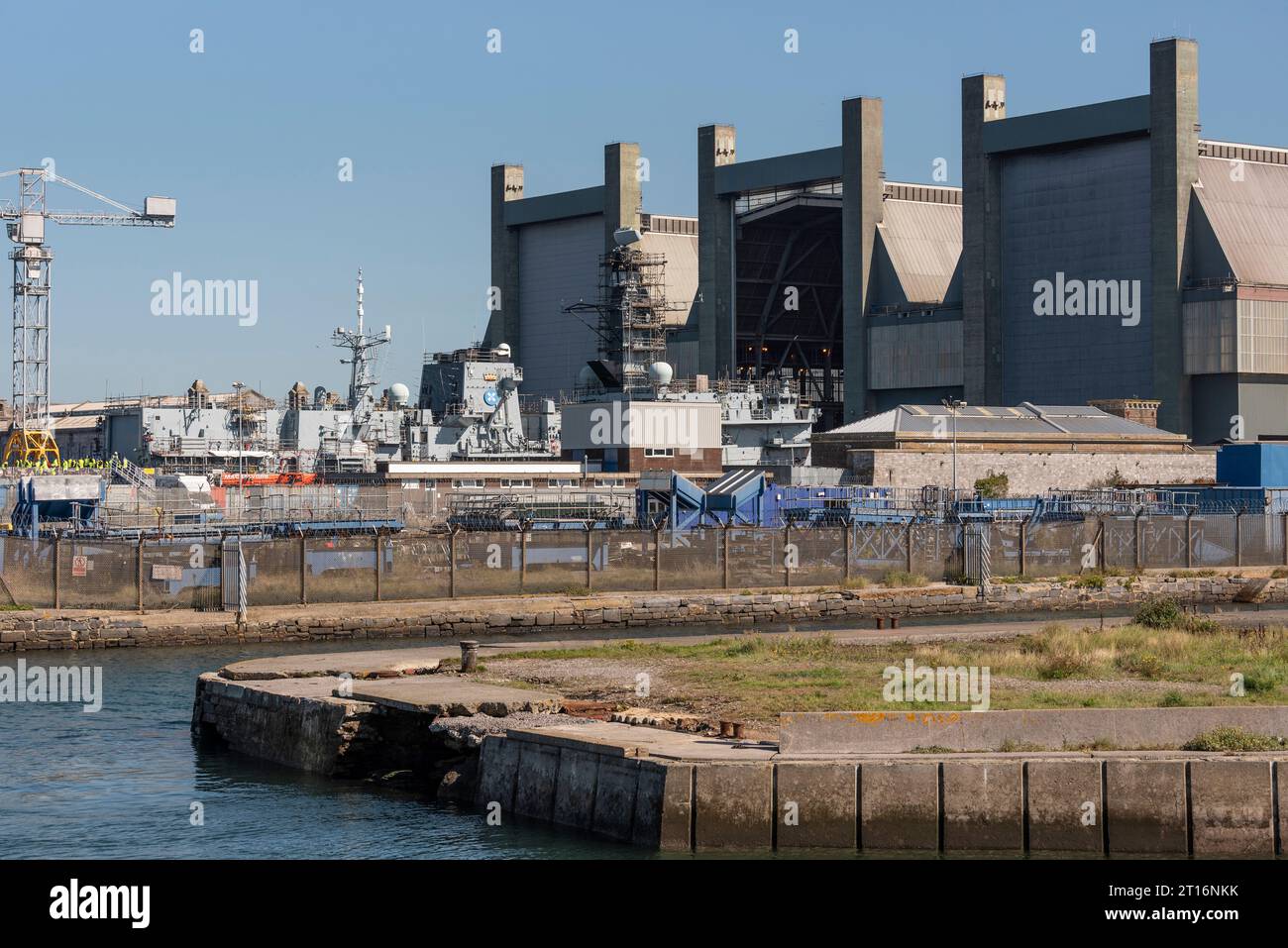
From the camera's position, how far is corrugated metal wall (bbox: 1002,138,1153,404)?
97.3 m

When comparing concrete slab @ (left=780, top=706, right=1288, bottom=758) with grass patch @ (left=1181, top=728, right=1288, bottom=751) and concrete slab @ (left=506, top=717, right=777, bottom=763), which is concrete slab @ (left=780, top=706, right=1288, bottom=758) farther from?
concrete slab @ (left=506, top=717, right=777, bottom=763)

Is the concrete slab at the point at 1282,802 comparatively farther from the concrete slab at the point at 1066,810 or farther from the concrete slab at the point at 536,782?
the concrete slab at the point at 536,782

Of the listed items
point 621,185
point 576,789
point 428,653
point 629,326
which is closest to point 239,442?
point 629,326

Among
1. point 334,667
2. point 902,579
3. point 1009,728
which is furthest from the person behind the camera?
point 902,579

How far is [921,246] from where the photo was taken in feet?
372

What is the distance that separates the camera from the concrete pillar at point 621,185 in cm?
12344

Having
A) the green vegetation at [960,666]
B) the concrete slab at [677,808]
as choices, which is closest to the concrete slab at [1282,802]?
the green vegetation at [960,666]

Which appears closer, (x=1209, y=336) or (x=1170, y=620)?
(x=1170, y=620)

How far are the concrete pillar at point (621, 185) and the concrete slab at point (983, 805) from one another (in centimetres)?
10147

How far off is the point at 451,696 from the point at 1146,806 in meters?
12.5

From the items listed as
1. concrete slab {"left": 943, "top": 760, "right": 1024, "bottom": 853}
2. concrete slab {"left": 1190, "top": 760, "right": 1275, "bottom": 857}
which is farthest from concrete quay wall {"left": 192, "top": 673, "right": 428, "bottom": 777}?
concrete slab {"left": 1190, "top": 760, "right": 1275, "bottom": 857}

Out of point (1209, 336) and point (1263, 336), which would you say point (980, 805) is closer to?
point (1209, 336)

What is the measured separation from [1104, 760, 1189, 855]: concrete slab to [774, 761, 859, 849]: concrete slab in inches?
137
